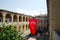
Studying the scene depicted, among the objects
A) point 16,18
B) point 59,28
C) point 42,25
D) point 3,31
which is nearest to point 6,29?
point 3,31

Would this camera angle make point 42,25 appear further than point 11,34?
Yes

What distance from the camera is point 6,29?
25.1ft

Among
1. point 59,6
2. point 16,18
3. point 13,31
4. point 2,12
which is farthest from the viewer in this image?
point 16,18

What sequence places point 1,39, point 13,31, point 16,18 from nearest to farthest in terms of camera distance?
point 1,39 → point 13,31 → point 16,18

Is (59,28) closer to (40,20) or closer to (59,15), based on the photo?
(59,15)

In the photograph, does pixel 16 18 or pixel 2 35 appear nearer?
pixel 2 35

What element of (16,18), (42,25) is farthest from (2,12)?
(42,25)

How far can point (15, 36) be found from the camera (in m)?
7.57

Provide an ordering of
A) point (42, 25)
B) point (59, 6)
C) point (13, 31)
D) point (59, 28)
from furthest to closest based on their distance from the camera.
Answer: point (42, 25) < point (13, 31) < point (59, 28) < point (59, 6)

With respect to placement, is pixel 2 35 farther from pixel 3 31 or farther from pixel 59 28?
pixel 59 28

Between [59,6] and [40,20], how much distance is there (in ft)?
109

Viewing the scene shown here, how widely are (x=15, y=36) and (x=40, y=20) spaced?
1102 inches

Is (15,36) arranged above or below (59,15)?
below

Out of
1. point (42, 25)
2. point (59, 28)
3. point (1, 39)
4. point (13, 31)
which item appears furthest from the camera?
point (42, 25)
